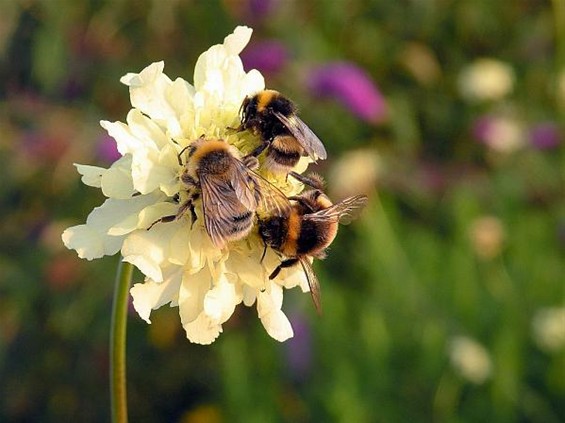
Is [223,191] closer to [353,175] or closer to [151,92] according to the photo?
[151,92]

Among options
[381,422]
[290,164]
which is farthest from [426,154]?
[290,164]

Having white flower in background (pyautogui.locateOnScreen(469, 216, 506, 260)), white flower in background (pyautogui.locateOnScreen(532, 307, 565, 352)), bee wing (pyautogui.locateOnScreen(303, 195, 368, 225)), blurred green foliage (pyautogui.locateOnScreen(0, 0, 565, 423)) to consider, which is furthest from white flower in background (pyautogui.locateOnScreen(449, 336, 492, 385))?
bee wing (pyautogui.locateOnScreen(303, 195, 368, 225))

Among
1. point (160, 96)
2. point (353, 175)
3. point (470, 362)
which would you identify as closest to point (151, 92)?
point (160, 96)

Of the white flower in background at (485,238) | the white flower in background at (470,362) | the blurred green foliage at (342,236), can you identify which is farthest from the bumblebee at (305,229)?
the white flower in background at (485,238)

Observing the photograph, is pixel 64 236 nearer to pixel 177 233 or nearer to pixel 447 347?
pixel 177 233

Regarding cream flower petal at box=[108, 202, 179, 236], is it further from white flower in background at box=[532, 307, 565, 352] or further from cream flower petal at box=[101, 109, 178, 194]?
white flower in background at box=[532, 307, 565, 352]
